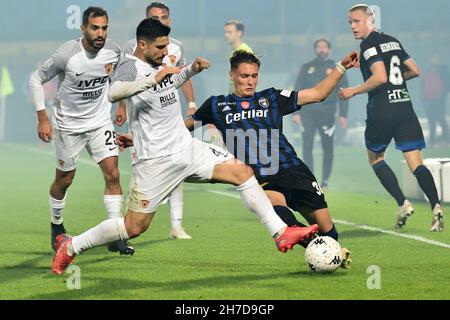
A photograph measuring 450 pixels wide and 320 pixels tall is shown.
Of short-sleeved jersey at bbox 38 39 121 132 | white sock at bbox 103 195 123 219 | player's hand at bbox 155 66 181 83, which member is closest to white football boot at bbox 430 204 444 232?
white sock at bbox 103 195 123 219

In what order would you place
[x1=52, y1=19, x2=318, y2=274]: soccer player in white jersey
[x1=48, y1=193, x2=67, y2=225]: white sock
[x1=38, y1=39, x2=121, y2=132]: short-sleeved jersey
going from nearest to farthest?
[x1=52, y1=19, x2=318, y2=274]: soccer player in white jersey, [x1=38, y1=39, x2=121, y2=132]: short-sleeved jersey, [x1=48, y1=193, x2=67, y2=225]: white sock

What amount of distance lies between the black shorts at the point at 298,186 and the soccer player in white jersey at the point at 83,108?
1691mm

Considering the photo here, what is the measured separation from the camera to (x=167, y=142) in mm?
9172

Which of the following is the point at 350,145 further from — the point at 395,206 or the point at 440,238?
the point at 440,238

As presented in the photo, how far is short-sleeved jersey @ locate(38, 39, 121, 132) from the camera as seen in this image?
1070 centimetres

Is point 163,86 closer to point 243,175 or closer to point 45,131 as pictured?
point 243,175

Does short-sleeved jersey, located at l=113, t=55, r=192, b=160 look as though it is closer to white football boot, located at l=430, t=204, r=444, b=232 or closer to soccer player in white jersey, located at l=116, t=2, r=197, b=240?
soccer player in white jersey, located at l=116, t=2, r=197, b=240

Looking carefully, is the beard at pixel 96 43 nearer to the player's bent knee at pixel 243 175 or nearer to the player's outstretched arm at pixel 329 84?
the player's outstretched arm at pixel 329 84

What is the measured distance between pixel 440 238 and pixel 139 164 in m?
3.71

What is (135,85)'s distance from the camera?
28.4 feet

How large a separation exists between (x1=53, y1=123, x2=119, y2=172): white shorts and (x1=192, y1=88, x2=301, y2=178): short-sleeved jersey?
1748 millimetres

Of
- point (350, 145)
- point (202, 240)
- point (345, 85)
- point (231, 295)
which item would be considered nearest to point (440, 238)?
point (202, 240)

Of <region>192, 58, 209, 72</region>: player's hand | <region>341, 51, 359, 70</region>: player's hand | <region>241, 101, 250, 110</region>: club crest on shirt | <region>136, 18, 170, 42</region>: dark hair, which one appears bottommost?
<region>241, 101, 250, 110</region>: club crest on shirt

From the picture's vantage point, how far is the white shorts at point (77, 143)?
1101cm
